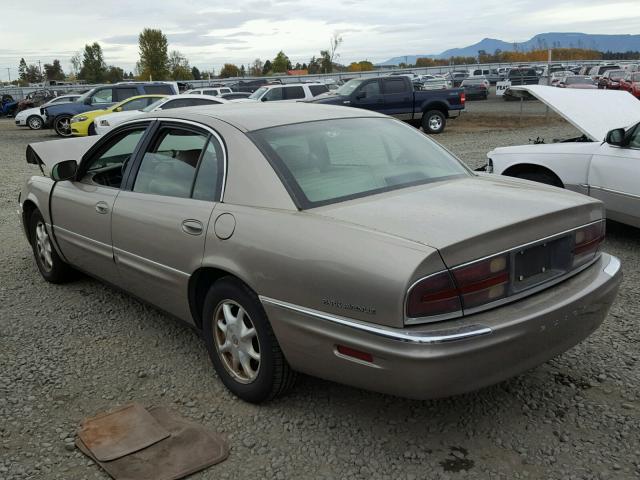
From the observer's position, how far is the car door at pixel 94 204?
13.4 ft

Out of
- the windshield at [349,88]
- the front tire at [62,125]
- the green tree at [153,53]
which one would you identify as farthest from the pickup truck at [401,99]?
the green tree at [153,53]

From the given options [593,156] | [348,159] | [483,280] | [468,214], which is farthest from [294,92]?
[483,280]

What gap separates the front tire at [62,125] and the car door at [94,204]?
1840cm

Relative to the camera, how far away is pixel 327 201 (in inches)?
117

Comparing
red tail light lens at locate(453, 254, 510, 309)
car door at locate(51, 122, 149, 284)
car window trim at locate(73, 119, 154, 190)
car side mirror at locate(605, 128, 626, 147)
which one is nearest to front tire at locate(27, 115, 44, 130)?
car door at locate(51, 122, 149, 284)

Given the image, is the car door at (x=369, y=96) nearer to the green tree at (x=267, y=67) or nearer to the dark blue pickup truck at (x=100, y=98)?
the dark blue pickup truck at (x=100, y=98)

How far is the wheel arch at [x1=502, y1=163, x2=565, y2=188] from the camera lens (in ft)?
20.3

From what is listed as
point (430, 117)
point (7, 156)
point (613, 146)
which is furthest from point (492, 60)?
point (613, 146)

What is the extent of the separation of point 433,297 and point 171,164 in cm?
197

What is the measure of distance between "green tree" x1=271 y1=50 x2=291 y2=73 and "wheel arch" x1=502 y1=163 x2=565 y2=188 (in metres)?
94.4

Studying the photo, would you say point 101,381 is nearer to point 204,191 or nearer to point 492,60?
point 204,191

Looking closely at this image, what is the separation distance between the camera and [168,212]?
3.46 meters

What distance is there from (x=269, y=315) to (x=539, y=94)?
559 cm

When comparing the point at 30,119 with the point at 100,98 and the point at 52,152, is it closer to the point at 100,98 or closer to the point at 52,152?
the point at 100,98
